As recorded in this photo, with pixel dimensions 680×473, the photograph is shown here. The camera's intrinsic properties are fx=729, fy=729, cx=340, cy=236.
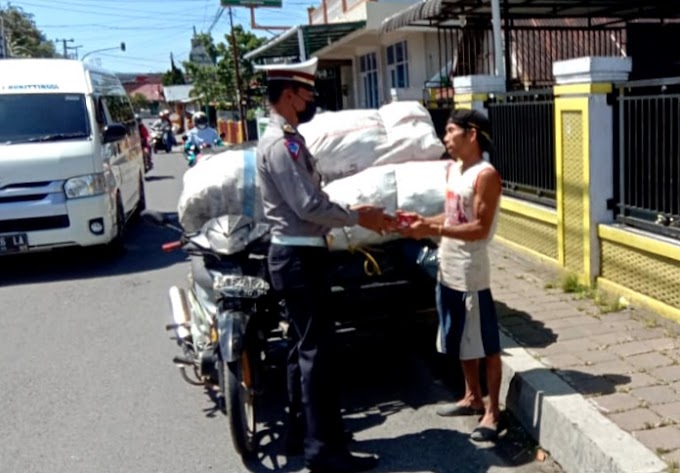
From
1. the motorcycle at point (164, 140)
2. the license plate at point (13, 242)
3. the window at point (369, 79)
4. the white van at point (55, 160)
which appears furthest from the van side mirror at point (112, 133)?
the motorcycle at point (164, 140)

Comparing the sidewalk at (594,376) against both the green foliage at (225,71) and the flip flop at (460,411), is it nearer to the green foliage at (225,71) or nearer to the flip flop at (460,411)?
the flip flop at (460,411)

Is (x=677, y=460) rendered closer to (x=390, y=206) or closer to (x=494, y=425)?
(x=494, y=425)

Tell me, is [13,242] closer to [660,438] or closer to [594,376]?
[594,376]

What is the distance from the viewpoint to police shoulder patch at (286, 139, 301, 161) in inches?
133

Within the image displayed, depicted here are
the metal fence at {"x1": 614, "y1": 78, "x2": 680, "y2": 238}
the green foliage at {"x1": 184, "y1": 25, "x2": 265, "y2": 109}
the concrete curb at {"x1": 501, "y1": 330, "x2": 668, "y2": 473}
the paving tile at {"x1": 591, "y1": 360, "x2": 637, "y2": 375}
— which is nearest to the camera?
the concrete curb at {"x1": 501, "y1": 330, "x2": 668, "y2": 473}

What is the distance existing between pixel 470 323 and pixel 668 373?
3.96 ft

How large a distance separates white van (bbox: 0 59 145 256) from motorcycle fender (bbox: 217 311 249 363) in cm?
507

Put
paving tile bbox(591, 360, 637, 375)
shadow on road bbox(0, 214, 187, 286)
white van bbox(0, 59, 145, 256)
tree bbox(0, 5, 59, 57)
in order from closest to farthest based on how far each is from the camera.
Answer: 1. paving tile bbox(591, 360, 637, 375)
2. white van bbox(0, 59, 145, 256)
3. shadow on road bbox(0, 214, 187, 286)
4. tree bbox(0, 5, 59, 57)

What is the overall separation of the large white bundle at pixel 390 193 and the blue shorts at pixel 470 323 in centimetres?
70

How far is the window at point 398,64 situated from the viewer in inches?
748

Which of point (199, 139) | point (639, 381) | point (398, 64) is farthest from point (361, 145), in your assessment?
point (398, 64)

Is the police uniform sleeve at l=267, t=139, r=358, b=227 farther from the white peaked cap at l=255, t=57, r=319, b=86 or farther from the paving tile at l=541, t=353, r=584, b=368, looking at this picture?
the paving tile at l=541, t=353, r=584, b=368

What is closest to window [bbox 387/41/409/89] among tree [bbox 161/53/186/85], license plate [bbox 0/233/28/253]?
license plate [bbox 0/233/28/253]

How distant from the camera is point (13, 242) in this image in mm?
8039
